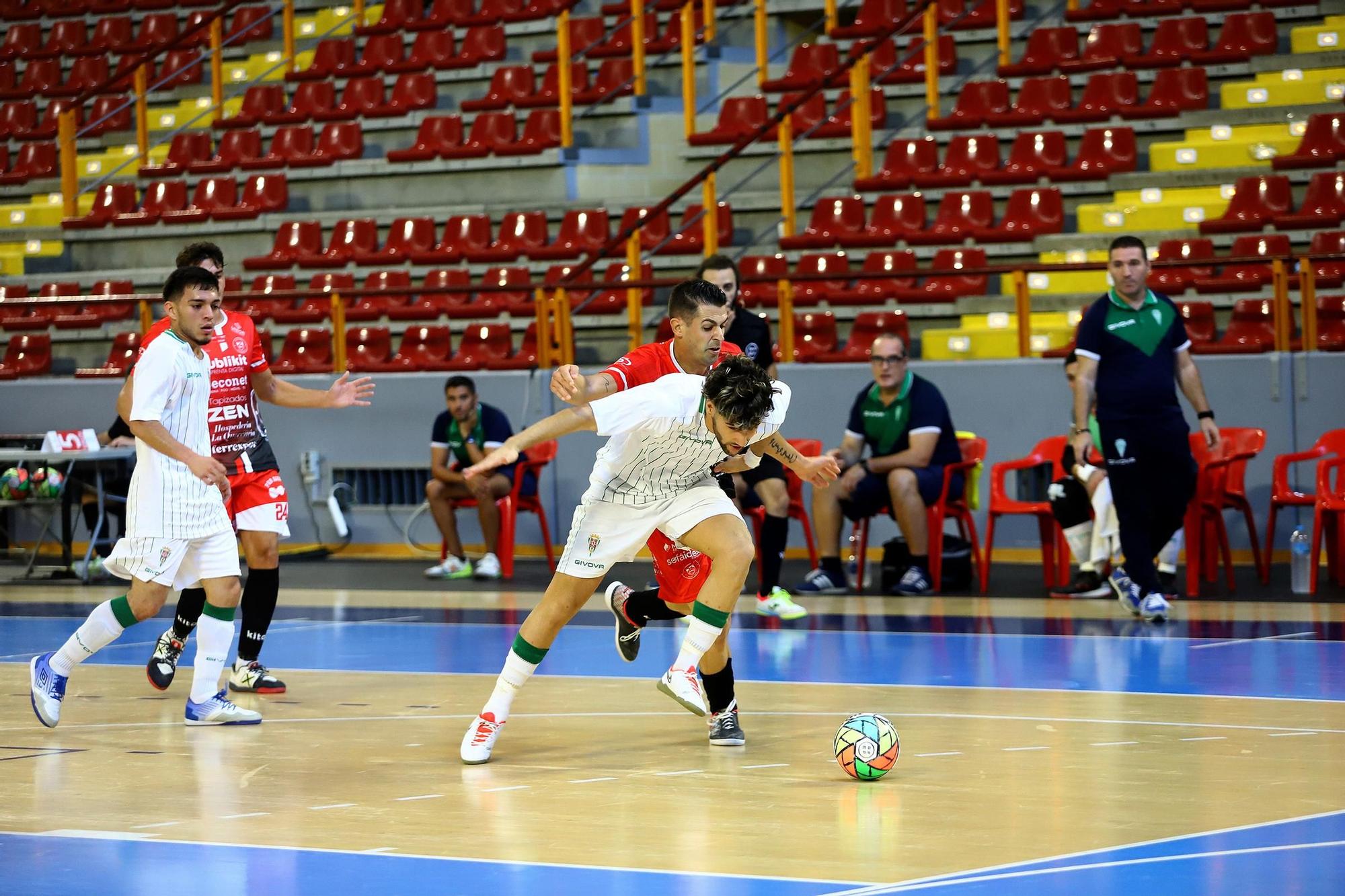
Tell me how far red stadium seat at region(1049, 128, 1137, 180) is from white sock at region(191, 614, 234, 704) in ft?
32.0

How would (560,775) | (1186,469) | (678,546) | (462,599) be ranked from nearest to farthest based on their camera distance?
(560,775) < (678,546) < (1186,469) < (462,599)

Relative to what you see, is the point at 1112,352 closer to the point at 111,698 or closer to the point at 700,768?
the point at 700,768

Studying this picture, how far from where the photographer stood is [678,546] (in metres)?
6.86

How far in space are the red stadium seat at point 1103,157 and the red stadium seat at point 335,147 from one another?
7.44 meters

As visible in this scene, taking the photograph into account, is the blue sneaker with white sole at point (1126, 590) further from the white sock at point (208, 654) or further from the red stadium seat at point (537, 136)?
the red stadium seat at point (537, 136)

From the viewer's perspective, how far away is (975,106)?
53.5 ft

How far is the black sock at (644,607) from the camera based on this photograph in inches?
281

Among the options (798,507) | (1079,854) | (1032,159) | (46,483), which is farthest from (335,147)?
(1079,854)

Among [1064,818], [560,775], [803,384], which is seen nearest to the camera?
[1064,818]

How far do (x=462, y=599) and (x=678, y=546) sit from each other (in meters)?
5.33

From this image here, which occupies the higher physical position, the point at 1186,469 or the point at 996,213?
the point at 996,213

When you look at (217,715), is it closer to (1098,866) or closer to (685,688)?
(685,688)

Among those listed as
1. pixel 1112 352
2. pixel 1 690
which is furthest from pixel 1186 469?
pixel 1 690

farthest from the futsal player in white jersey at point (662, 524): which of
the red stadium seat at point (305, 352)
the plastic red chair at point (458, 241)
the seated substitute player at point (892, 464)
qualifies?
the plastic red chair at point (458, 241)
